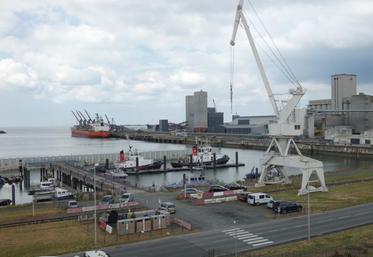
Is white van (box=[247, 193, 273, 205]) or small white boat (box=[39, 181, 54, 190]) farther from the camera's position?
small white boat (box=[39, 181, 54, 190])

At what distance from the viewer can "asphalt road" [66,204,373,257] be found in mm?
23875

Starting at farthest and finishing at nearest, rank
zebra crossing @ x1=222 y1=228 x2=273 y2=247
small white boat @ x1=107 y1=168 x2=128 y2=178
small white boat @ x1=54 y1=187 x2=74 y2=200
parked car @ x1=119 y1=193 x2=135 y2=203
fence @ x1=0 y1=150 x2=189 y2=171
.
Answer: fence @ x1=0 y1=150 x2=189 y2=171
small white boat @ x1=107 y1=168 x2=128 y2=178
small white boat @ x1=54 y1=187 x2=74 y2=200
parked car @ x1=119 y1=193 x2=135 y2=203
zebra crossing @ x1=222 y1=228 x2=273 y2=247

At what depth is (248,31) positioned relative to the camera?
52.2 meters

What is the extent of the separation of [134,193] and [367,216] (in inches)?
867

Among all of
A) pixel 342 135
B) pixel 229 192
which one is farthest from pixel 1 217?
pixel 342 135

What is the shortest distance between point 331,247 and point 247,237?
5.25 m

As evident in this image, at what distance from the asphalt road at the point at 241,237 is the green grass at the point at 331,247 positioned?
1.04 m

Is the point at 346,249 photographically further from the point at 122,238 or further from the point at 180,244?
the point at 122,238

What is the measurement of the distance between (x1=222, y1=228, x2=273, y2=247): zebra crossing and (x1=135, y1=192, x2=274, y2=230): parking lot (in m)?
1.60

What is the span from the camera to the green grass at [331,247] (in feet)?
70.4

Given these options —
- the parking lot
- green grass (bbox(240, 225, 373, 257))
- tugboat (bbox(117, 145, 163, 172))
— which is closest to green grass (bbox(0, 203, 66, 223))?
the parking lot

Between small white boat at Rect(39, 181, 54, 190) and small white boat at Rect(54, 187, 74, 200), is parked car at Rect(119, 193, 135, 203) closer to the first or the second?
small white boat at Rect(54, 187, 74, 200)

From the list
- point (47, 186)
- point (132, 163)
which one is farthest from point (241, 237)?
point (132, 163)

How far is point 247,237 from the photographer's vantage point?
87.1ft
